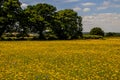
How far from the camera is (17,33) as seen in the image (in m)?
96.6

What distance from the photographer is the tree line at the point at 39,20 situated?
92506 millimetres

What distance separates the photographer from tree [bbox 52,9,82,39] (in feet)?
360

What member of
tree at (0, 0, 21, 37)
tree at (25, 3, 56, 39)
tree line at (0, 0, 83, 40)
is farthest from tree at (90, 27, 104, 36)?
tree at (0, 0, 21, 37)

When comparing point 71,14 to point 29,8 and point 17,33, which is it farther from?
point 17,33

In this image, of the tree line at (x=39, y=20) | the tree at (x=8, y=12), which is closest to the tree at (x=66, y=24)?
the tree line at (x=39, y=20)

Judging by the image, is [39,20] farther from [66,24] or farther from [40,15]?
[66,24]

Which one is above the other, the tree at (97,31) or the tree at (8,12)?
the tree at (8,12)

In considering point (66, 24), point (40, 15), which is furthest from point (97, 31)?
point (40, 15)

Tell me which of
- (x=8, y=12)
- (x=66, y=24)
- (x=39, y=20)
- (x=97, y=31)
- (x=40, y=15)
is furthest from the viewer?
(x=97, y=31)

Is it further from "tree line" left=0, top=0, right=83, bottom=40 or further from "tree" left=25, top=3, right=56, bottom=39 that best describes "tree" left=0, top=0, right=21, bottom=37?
"tree" left=25, top=3, right=56, bottom=39

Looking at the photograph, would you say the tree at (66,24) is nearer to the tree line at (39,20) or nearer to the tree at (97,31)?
the tree line at (39,20)

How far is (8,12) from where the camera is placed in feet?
303

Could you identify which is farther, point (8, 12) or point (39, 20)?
point (39, 20)

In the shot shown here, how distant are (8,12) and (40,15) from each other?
53.5 feet
